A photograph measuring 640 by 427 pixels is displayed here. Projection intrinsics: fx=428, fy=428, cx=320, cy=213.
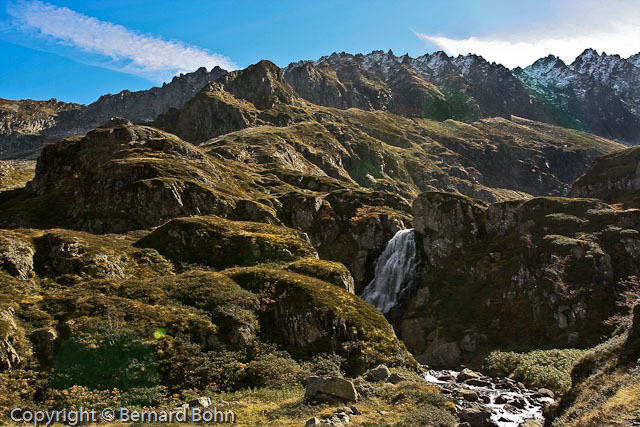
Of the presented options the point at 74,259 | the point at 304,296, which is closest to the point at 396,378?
the point at 304,296

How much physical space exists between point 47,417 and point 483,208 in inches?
3448

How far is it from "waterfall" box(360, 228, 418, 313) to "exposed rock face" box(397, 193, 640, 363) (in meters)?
3.48

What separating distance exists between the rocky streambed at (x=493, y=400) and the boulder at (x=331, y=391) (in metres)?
8.08

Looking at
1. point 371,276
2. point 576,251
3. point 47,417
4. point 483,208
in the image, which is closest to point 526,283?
point 576,251

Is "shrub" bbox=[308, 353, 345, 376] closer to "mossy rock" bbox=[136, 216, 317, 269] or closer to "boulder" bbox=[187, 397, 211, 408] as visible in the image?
→ "boulder" bbox=[187, 397, 211, 408]

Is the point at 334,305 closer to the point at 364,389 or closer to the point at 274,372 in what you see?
the point at 274,372

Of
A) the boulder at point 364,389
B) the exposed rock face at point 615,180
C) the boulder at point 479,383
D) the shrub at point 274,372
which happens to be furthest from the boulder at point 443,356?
the exposed rock face at point 615,180

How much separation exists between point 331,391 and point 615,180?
401 ft

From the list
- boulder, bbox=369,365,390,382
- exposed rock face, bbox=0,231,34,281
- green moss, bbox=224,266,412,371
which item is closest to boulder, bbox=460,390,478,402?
green moss, bbox=224,266,412,371

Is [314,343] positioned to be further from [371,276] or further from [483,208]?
[483,208]

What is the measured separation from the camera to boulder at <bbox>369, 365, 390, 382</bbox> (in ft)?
124

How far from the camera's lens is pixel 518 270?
251ft

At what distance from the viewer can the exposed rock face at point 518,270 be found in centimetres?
6688

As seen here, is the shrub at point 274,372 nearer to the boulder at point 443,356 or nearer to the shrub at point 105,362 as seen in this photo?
the shrub at point 105,362
